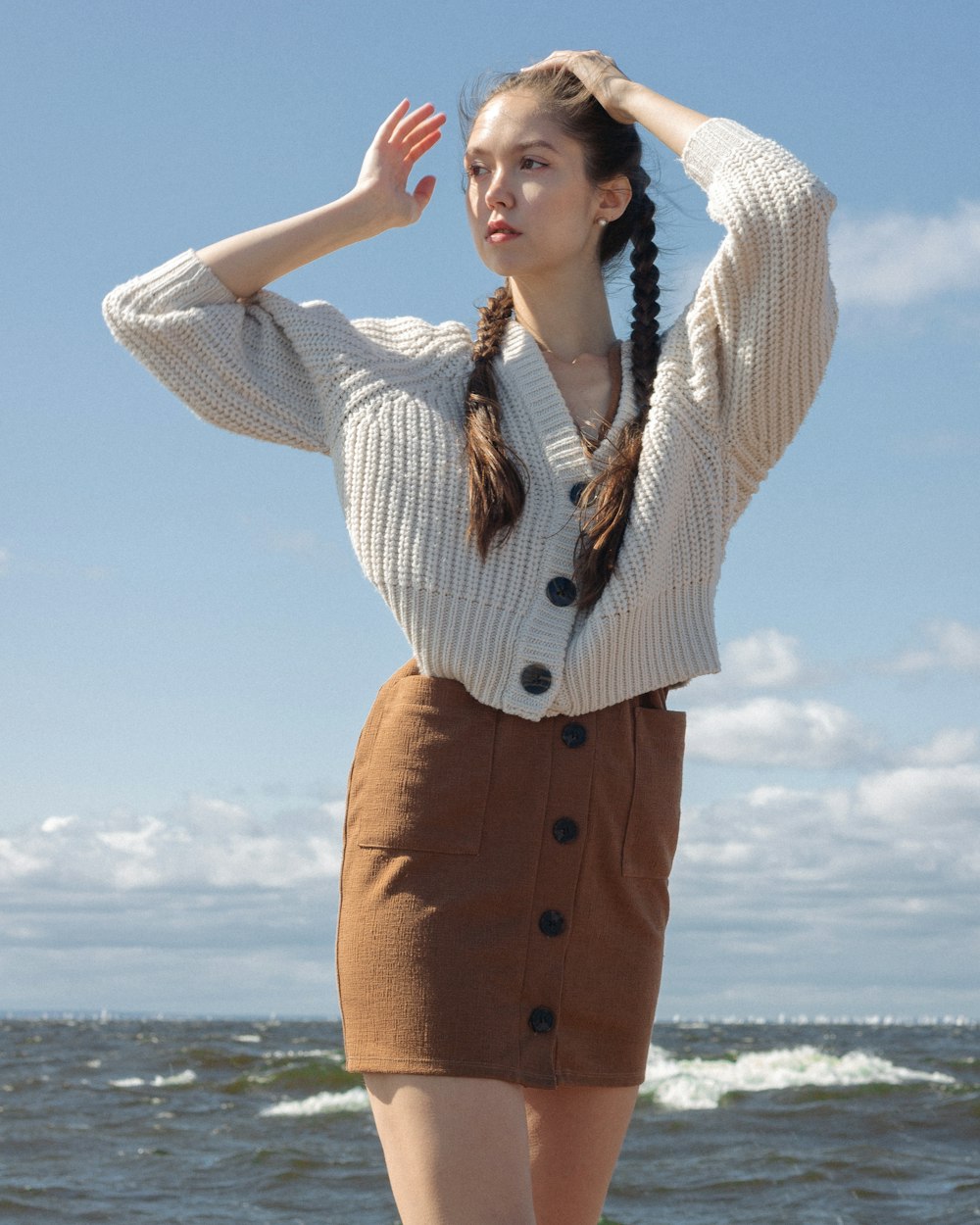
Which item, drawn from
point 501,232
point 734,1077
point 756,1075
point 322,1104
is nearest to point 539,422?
point 501,232

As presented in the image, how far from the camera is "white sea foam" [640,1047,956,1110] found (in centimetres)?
1596

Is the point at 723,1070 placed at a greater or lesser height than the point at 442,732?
lesser

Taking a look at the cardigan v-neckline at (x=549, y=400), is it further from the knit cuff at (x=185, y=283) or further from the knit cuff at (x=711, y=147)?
the knit cuff at (x=185, y=283)

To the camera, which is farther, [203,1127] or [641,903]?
[203,1127]

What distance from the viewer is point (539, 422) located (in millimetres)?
2705

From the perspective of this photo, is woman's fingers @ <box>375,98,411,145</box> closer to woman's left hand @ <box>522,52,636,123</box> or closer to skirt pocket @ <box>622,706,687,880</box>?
woman's left hand @ <box>522,52,636,123</box>

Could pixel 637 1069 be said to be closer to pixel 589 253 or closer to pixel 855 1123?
pixel 589 253

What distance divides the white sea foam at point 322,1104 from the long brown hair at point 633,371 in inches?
476

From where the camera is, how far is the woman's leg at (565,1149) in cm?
249

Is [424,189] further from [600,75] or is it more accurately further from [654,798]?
[654,798]

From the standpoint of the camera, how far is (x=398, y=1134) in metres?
2.32

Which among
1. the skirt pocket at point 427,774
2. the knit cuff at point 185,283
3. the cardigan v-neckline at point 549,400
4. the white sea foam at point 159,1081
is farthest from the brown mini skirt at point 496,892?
the white sea foam at point 159,1081

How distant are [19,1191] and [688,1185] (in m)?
4.03

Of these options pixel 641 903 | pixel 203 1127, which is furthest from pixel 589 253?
pixel 203 1127
